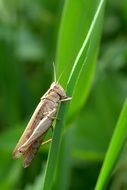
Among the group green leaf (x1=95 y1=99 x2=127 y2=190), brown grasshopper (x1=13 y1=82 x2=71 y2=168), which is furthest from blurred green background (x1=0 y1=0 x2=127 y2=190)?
green leaf (x1=95 y1=99 x2=127 y2=190)

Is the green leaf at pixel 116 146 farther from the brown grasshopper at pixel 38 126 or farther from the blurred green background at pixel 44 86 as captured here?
the blurred green background at pixel 44 86

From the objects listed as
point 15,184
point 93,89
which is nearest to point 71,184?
point 15,184

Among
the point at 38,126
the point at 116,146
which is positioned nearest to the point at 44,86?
the point at 38,126

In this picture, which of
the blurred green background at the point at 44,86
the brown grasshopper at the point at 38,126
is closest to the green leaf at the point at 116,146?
the brown grasshopper at the point at 38,126

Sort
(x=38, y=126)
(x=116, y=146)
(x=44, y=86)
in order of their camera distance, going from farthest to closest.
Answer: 1. (x=44, y=86)
2. (x=38, y=126)
3. (x=116, y=146)

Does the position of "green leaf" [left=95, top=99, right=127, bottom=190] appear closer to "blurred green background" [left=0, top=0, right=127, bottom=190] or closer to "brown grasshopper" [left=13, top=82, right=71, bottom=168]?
"brown grasshopper" [left=13, top=82, right=71, bottom=168]

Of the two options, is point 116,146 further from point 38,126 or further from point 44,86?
point 44,86
